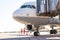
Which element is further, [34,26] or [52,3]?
[34,26]

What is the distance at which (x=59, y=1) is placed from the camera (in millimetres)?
7395

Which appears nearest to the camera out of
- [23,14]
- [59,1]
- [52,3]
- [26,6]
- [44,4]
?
[59,1]

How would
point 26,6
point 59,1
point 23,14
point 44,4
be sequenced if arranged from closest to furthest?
point 59,1 → point 44,4 → point 23,14 → point 26,6

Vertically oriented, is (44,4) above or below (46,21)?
above

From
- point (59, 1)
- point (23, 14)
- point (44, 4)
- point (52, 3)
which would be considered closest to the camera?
point (59, 1)

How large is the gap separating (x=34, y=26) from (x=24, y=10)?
2.16 metres

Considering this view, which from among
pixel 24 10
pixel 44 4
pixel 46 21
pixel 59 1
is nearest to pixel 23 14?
pixel 24 10

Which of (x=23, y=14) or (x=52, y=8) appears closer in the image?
(x=52, y=8)

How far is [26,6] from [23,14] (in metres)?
2.25

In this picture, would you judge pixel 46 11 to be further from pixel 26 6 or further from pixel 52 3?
pixel 26 6

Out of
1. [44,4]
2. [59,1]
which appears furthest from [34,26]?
[59,1]

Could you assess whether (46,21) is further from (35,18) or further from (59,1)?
(59,1)

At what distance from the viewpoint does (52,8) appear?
26.5 ft

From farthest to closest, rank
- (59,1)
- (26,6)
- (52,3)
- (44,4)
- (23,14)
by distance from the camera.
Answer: (26,6), (23,14), (44,4), (52,3), (59,1)
